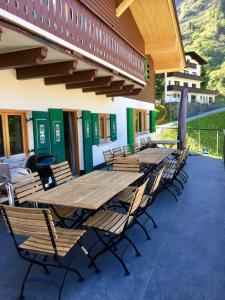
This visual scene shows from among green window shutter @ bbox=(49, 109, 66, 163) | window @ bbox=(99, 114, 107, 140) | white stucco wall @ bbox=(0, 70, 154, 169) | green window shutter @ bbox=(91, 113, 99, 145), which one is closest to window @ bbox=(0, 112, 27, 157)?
white stucco wall @ bbox=(0, 70, 154, 169)

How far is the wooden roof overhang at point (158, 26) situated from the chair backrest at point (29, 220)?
771 cm

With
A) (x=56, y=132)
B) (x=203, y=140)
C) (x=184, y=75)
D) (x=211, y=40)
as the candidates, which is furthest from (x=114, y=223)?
(x=211, y=40)

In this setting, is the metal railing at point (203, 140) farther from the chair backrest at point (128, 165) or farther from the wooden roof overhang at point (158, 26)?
the chair backrest at point (128, 165)

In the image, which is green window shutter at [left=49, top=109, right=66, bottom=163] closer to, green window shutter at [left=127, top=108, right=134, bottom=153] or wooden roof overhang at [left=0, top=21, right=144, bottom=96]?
wooden roof overhang at [left=0, top=21, right=144, bottom=96]

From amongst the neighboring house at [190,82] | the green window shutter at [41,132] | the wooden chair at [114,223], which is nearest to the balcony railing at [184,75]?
the neighboring house at [190,82]

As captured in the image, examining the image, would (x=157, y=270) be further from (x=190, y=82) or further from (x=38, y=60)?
(x=190, y=82)

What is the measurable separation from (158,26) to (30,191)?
9.12 m

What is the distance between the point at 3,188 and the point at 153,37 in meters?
9.43

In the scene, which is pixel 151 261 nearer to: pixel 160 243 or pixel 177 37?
pixel 160 243

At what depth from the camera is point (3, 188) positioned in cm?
415

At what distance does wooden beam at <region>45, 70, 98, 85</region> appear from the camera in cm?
560

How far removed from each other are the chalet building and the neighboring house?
912 inches

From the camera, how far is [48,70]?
15.7 ft

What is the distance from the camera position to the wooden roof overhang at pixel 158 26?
9060 mm
